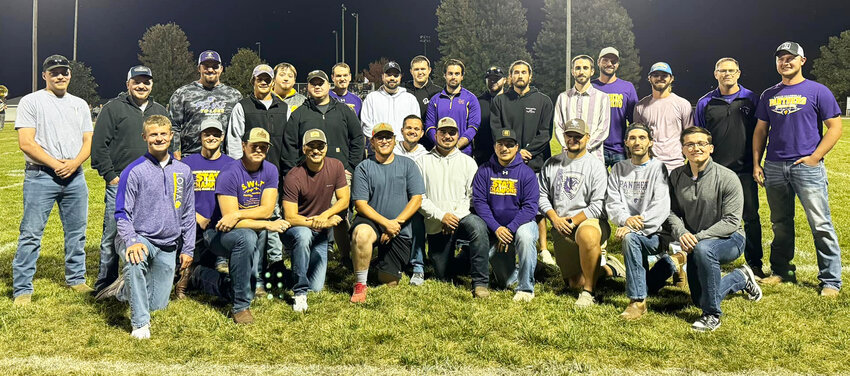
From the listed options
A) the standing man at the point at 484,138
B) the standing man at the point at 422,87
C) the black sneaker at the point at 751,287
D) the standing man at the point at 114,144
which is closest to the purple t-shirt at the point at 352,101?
the standing man at the point at 422,87

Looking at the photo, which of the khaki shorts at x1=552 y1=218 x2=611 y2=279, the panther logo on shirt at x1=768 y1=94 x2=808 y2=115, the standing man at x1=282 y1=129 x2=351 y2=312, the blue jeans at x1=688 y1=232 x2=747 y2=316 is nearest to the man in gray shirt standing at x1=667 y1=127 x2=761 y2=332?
the blue jeans at x1=688 y1=232 x2=747 y2=316

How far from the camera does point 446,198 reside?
6.10 m

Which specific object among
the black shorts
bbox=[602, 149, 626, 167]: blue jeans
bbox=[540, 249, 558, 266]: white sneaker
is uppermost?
bbox=[602, 149, 626, 167]: blue jeans

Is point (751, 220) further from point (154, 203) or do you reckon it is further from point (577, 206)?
point (154, 203)

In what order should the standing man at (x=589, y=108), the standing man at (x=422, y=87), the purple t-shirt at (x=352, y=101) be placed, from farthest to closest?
1. the purple t-shirt at (x=352, y=101)
2. the standing man at (x=422, y=87)
3. the standing man at (x=589, y=108)

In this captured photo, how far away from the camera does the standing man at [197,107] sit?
20.3 feet

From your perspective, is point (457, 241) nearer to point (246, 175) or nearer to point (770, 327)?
point (246, 175)

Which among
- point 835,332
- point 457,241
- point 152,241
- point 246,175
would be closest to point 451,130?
point 457,241

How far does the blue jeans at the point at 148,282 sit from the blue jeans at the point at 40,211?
937mm

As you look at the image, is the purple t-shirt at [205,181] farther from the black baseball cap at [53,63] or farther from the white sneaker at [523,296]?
the white sneaker at [523,296]

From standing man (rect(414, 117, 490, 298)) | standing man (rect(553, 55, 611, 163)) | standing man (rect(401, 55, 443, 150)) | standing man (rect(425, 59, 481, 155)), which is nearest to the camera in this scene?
standing man (rect(414, 117, 490, 298))

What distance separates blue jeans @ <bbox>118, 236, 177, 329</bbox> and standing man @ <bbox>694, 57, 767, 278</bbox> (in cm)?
522

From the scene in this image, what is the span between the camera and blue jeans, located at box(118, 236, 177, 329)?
4.51 meters

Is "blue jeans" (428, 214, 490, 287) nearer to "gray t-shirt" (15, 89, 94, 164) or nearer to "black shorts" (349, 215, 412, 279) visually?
"black shorts" (349, 215, 412, 279)
